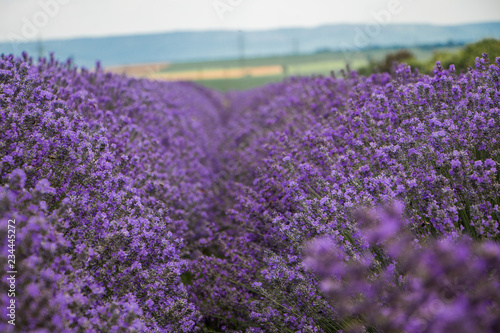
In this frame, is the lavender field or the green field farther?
the green field

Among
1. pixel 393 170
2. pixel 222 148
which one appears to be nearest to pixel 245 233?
pixel 393 170

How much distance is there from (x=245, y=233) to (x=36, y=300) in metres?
2.33

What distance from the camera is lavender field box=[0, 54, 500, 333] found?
162 centimetres

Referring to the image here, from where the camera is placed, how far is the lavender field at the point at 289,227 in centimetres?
162

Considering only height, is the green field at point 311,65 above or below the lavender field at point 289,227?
above

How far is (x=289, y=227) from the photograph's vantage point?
2.95 metres

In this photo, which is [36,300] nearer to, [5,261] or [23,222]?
[5,261]

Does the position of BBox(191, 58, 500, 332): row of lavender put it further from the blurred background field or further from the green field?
the green field

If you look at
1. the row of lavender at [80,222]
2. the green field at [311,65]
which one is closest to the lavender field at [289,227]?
the row of lavender at [80,222]

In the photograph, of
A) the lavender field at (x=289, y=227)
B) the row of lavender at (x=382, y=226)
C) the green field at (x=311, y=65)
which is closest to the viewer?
the row of lavender at (x=382, y=226)

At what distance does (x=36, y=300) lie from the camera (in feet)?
5.75

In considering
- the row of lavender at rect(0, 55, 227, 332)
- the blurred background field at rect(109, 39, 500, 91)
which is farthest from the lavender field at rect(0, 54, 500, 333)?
the blurred background field at rect(109, 39, 500, 91)

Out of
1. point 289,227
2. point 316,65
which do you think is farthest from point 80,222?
point 316,65

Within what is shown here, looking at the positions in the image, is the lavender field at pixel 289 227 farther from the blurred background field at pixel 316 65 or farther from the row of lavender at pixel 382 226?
the blurred background field at pixel 316 65
